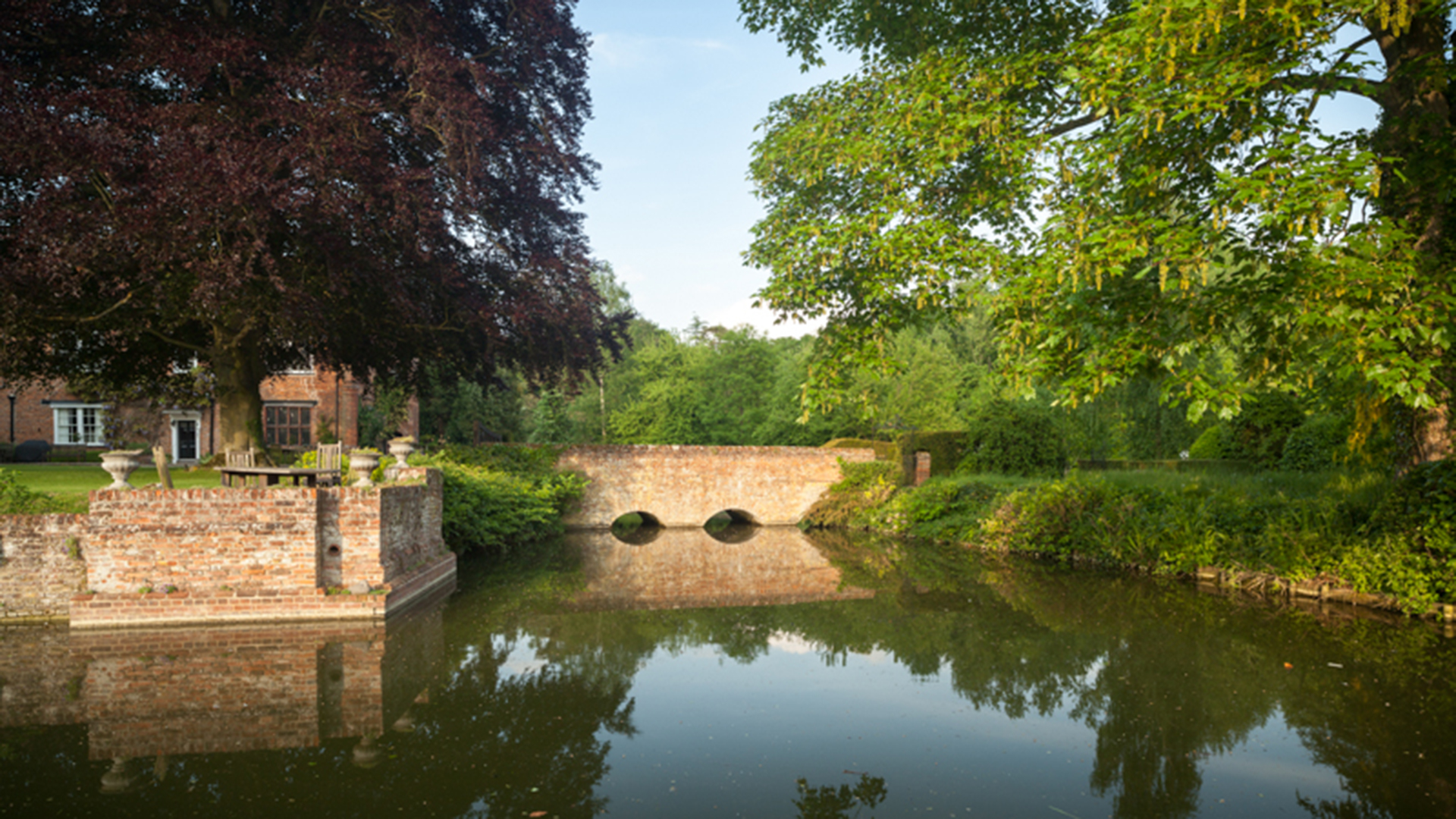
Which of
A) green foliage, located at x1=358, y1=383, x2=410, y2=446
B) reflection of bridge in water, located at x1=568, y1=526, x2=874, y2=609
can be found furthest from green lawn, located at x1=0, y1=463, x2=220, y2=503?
green foliage, located at x1=358, y1=383, x2=410, y2=446

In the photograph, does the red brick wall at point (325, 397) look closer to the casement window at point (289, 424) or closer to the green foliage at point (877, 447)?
the casement window at point (289, 424)

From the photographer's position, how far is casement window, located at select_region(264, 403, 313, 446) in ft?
85.7

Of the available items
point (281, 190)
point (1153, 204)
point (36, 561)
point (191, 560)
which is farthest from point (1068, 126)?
point (36, 561)

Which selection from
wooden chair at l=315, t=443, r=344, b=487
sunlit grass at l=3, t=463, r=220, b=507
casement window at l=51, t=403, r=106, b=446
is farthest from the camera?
casement window at l=51, t=403, r=106, b=446

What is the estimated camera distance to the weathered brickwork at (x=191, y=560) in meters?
8.37

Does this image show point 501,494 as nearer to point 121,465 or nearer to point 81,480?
point 81,480

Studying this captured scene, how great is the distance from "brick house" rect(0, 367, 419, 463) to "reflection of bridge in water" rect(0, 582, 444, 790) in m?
16.6

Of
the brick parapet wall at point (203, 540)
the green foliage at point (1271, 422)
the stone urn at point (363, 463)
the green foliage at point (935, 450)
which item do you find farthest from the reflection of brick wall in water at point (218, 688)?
the green foliage at point (1271, 422)

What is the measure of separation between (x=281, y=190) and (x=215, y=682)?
649 cm

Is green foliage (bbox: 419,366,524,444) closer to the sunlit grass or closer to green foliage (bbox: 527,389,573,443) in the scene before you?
green foliage (bbox: 527,389,573,443)

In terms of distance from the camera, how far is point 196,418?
25.5m

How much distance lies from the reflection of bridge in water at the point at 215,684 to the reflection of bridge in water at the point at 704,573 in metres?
3.35

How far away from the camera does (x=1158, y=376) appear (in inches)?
319

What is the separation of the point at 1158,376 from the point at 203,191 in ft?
36.1
